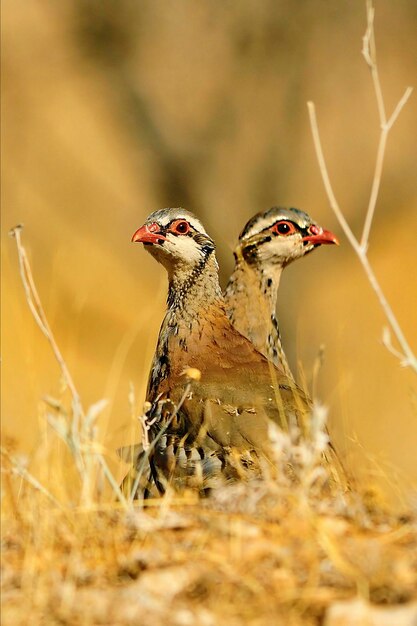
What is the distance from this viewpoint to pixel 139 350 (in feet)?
44.9

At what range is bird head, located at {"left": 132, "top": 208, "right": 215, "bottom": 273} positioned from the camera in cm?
660

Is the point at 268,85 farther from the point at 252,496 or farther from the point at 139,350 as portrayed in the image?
the point at 252,496

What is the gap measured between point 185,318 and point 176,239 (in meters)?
0.49

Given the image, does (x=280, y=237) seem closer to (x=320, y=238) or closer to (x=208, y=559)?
(x=320, y=238)

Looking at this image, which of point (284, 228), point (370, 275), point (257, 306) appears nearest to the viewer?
point (370, 275)

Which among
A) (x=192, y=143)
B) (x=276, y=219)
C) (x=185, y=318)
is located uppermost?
(x=192, y=143)

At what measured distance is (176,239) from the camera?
21.8ft

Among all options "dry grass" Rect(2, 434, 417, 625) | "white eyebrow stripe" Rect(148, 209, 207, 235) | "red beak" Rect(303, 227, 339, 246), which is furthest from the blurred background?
"dry grass" Rect(2, 434, 417, 625)

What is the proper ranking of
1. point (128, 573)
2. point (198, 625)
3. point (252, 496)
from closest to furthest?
1. point (198, 625)
2. point (128, 573)
3. point (252, 496)

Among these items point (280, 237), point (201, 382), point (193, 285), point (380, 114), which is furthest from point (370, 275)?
point (280, 237)

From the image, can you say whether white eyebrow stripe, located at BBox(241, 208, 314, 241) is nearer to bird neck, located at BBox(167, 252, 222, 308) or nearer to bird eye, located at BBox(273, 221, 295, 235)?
bird eye, located at BBox(273, 221, 295, 235)

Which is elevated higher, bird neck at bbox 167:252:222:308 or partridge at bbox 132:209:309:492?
bird neck at bbox 167:252:222:308

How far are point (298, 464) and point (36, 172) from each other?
1054cm

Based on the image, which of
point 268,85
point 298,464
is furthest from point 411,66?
point 298,464
